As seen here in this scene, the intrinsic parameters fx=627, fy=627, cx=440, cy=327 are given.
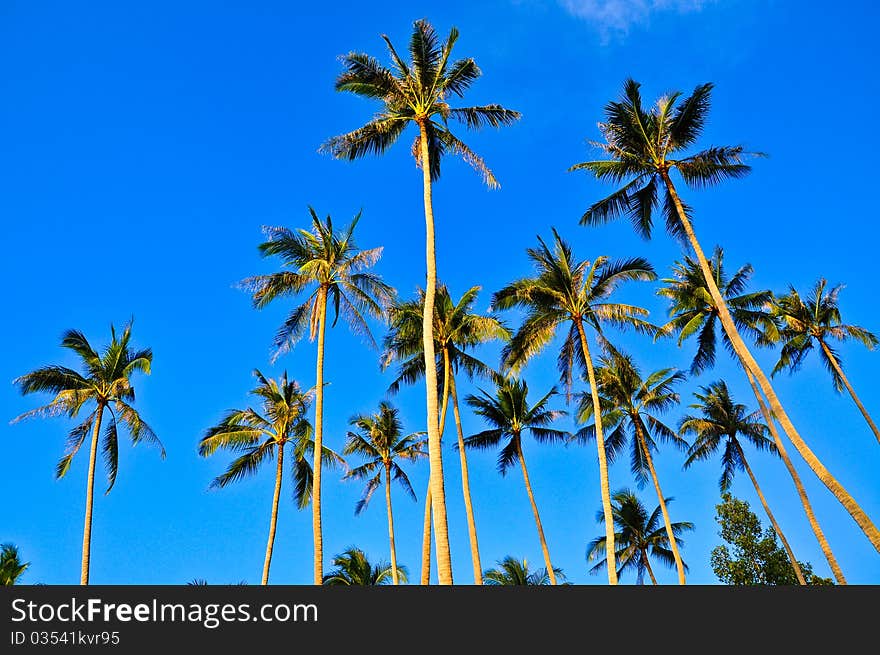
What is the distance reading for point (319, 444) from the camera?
21.1m

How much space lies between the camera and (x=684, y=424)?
33.4 meters

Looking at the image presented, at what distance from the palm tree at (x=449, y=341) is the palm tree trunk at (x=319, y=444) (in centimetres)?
299

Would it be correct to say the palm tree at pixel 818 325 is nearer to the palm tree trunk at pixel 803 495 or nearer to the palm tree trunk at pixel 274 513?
the palm tree trunk at pixel 803 495

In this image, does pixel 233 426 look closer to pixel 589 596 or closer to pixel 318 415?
pixel 318 415

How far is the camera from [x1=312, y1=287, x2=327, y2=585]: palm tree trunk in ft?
67.7

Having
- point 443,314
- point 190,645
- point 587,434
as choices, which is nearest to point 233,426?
point 443,314

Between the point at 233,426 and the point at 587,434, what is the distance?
17.7 meters

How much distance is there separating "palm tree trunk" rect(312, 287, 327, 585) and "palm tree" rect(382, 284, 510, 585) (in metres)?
2.99

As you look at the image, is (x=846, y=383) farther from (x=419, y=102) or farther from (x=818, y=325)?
(x=419, y=102)

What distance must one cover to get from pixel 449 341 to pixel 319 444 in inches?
307

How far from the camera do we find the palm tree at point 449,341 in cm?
2450

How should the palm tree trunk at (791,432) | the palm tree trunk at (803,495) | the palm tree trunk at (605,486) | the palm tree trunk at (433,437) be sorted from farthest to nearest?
the palm tree trunk at (803,495) < the palm tree trunk at (605,486) < the palm tree trunk at (791,432) < the palm tree trunk at (433,437)

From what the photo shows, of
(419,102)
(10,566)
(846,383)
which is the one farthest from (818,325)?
(10,566)

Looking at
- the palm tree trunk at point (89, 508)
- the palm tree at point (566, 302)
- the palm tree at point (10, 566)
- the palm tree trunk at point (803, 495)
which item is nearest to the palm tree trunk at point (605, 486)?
the palm tree at point (566, 302)
